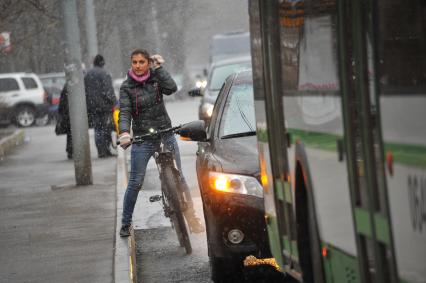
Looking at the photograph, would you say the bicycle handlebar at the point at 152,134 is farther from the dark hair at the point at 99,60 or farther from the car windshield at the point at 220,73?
the car windshield at the point at 220,73

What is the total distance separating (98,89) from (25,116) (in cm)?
2008

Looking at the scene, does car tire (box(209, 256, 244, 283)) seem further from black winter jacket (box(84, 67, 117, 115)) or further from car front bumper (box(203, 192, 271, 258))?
black winter jacket (box(84, 67, 117, 115))

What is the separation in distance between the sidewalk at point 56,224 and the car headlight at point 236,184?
1.13 meters

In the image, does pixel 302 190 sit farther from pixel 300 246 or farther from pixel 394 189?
pixel 394 189

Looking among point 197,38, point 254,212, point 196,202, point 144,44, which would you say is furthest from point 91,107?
point 197,38

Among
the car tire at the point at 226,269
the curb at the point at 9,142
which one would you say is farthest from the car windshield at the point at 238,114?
the curb at the point at 9,142

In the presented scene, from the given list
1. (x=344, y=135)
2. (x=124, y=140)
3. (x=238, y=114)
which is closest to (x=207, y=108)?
(x=124, y=140)

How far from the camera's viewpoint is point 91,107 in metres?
21.5

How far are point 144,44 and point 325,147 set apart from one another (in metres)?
61.9

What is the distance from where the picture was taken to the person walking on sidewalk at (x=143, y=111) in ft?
35.0

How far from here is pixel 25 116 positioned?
134ft

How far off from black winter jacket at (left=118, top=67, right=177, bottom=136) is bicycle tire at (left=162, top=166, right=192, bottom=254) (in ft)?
1.63

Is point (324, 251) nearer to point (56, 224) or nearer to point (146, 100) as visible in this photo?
point (146, 100)

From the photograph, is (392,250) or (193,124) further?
(193,124)
